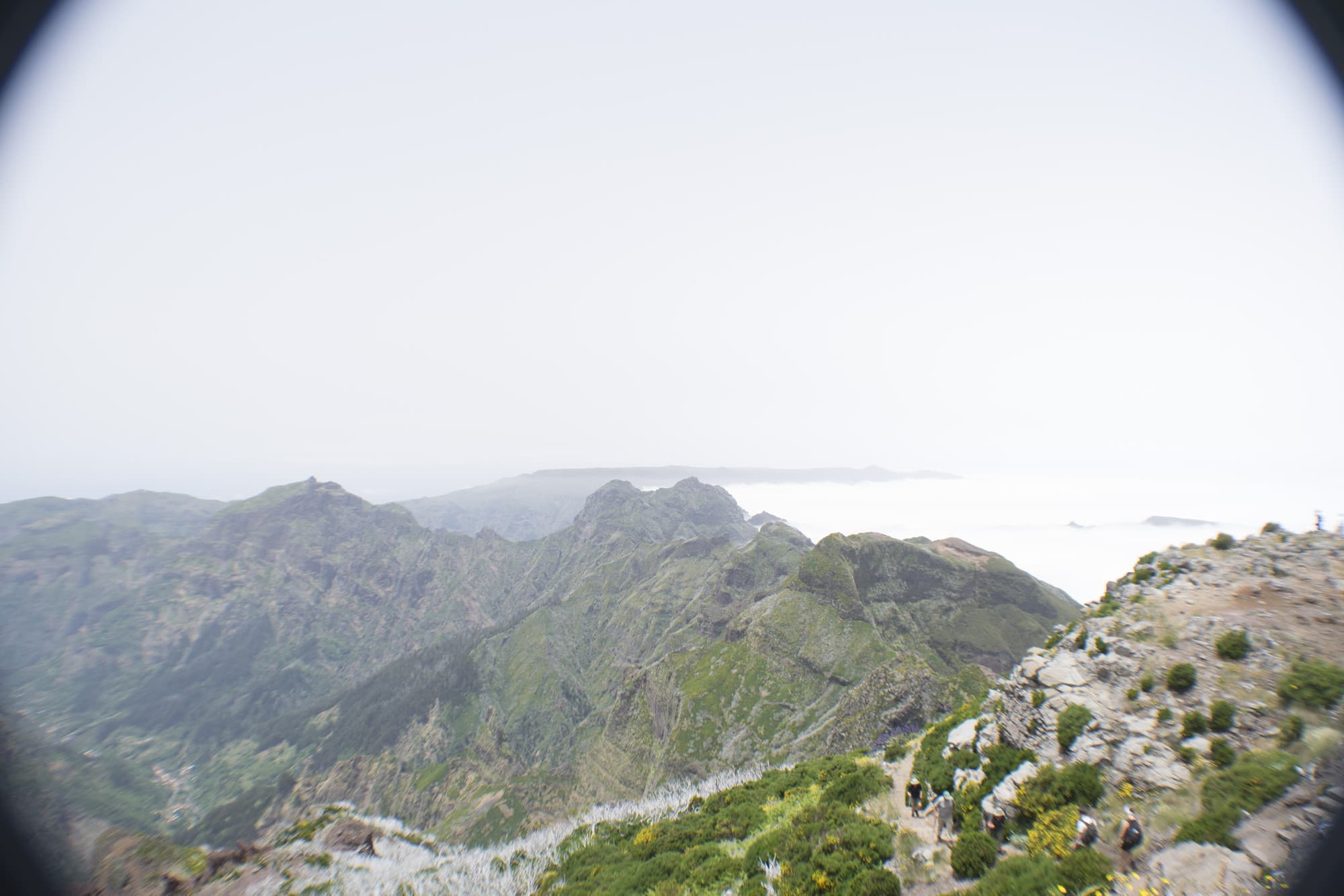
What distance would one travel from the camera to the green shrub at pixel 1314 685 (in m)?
16.4

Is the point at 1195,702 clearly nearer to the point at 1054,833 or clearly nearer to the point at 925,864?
the point at 1054,833

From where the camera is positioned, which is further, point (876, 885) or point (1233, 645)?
point (1233, 645)

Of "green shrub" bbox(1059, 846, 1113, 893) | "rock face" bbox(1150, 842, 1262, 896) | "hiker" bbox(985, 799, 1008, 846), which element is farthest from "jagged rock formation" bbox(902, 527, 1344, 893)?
"green shrub" bbox(1059, 846, 1113, 893)

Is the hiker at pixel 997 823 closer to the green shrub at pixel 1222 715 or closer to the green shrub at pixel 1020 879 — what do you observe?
the green shrub at pixel 1020 879

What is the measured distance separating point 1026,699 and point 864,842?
11401 mm

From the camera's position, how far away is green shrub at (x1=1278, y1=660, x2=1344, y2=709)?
647 inches

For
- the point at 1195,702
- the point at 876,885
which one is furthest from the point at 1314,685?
the point at 876,885

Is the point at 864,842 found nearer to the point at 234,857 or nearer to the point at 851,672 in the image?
the point at 234,857

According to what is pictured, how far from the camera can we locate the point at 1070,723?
21422mm

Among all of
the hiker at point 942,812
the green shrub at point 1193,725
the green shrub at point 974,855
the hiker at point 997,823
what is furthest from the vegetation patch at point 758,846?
the green shrub at point 1193,725

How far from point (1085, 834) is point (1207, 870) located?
3.39 meters

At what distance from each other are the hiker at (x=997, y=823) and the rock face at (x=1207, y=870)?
5622 mm

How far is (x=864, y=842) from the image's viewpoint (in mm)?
21938

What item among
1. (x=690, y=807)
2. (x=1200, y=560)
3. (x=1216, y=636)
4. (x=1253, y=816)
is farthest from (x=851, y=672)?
(x=1253, y=816)
